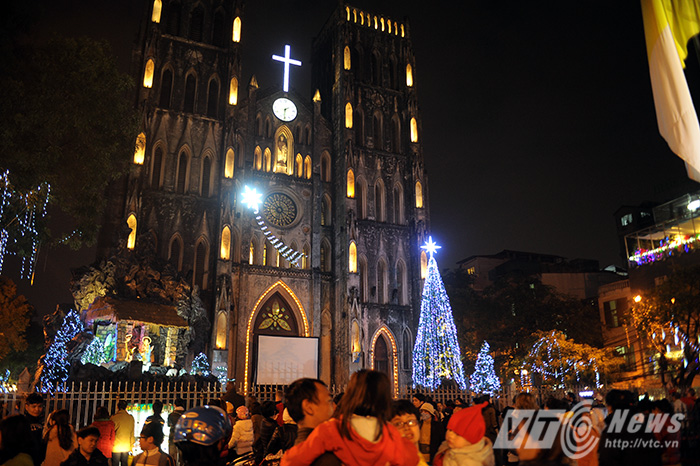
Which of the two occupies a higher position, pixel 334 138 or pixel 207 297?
pixel 334 138

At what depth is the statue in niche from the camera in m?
32.7

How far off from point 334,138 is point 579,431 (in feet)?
98.6

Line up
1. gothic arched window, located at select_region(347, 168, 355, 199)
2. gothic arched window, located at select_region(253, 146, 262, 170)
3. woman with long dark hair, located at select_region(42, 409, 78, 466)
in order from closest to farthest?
woman with long dark hair, located at select_region(42, 409, 78, 466) < gothic arched window, located at select_region(253, 146, 262, 170) < gothic arched window, located at select_region(347, 168, 355, 199)

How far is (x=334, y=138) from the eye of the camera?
34219 millimetres

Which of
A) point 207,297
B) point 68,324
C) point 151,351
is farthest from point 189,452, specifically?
point 207,297

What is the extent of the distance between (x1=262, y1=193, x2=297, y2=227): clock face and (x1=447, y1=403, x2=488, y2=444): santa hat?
27.5m

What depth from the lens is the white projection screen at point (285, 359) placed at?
27.8 metres

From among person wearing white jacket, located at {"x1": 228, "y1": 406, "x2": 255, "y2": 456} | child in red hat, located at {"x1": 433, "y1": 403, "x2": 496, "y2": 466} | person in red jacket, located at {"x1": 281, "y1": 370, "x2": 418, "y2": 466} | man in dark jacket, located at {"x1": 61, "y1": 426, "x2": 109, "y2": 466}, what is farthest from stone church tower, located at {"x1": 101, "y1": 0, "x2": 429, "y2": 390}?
person in red jacket, located at {"x1": 281, "y1": 370, "x2": 418, "y2": 466}

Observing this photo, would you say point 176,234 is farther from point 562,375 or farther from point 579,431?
point 579,431

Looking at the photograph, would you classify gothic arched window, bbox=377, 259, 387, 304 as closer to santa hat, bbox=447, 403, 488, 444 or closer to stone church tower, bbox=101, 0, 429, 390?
stone church tower, bbox=101, 0, 429, 390

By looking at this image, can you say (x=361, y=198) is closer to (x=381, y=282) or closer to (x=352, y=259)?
(x=352, y=259)

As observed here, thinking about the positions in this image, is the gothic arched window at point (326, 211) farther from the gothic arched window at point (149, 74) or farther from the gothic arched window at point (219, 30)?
the gothic arched window at point (149, 74)

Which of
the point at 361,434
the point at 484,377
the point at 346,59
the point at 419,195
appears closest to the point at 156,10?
the point at 346,59

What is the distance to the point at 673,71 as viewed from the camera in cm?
594
